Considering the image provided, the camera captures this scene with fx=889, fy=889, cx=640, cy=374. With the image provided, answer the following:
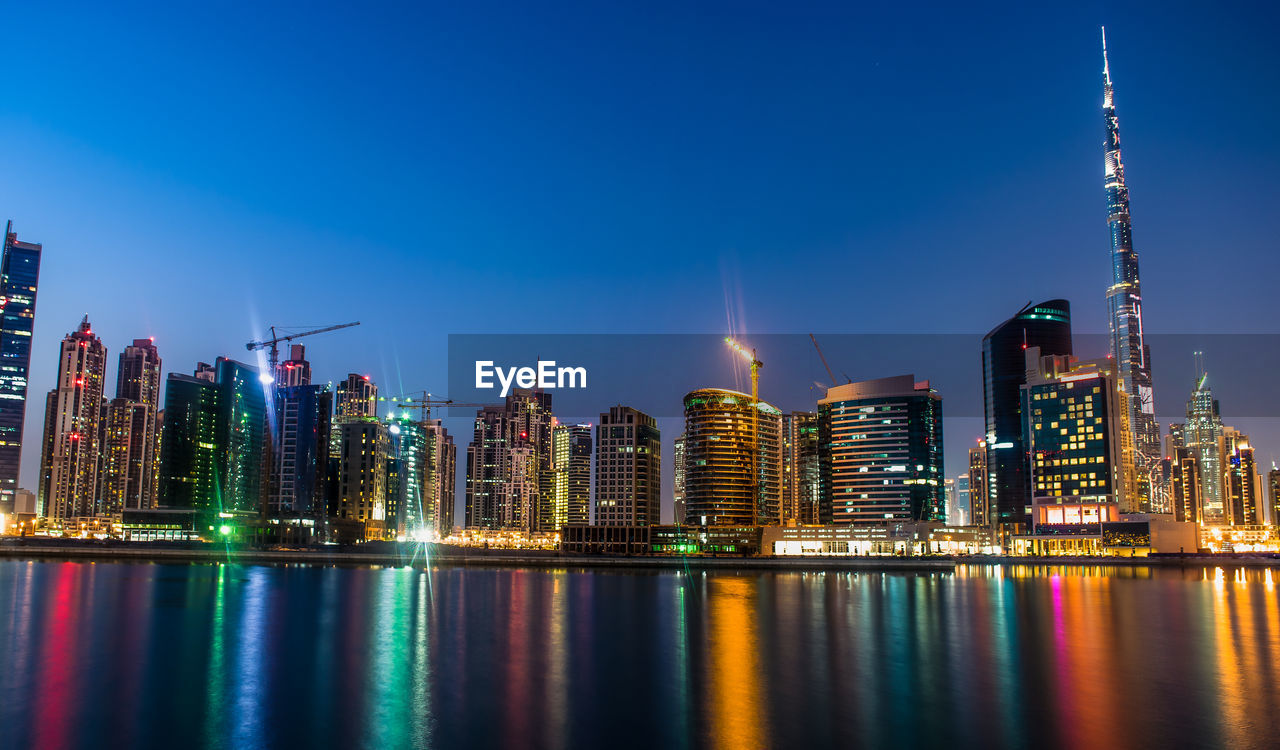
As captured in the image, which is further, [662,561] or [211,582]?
[662,561]

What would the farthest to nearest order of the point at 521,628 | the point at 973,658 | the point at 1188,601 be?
the point at 1188,601, the point at 521,628, the point at 973,658

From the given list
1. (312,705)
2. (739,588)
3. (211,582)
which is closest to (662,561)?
(739,588)

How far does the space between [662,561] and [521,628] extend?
377ft

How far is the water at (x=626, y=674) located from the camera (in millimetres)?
26234

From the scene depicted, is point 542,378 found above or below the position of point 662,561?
above

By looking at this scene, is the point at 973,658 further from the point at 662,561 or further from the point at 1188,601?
the point at 662,561

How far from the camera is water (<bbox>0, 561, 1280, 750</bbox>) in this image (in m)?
26.2

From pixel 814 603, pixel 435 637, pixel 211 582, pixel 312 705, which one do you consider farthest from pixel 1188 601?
pixel 211 582

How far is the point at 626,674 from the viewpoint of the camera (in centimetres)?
3644

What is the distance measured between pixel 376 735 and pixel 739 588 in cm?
7305

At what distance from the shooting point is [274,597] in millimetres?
75375

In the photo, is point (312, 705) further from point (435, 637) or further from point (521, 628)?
point (521, 628)

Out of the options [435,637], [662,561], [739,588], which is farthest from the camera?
[662,561]

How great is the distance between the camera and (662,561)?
165875 mm
